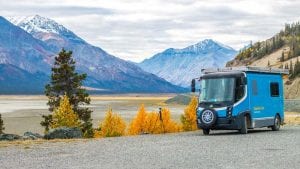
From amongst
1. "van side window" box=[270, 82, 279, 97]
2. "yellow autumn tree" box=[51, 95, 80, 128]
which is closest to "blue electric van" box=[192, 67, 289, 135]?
"van side window" box=[270, 82, 279, 97]

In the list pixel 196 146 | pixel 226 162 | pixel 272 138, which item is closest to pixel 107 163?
pixel 226 162

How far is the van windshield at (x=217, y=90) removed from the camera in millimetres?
31172

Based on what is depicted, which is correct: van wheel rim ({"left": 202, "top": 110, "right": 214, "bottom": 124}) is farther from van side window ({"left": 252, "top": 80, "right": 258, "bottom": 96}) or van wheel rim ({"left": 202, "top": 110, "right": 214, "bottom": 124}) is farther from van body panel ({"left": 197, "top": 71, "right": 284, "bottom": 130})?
van side window ({"left": 252, "top": 80, "right": 258, "bottom": 96})

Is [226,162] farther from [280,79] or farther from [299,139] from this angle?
[280,79]

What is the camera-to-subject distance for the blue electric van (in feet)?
101

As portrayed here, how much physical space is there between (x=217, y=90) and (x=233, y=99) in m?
1.11

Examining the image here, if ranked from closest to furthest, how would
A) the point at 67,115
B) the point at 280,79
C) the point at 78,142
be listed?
1. the point at 78,142
2. the point at 280,79
3. the point at 67,115

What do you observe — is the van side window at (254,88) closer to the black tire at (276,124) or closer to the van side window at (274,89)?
the van side window at (274,89)

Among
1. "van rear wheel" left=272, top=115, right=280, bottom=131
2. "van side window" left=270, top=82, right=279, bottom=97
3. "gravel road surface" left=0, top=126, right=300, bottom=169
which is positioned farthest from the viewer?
"van rear wheel" left=272, top=115, right=280, bottom=131

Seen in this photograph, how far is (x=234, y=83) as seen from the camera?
31.3 metres

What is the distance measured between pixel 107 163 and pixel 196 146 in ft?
22.3

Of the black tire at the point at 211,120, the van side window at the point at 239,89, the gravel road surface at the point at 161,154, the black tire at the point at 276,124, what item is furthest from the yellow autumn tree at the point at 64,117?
the gravel road surface at the point at 161,154

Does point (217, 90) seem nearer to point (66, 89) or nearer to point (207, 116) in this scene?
point (207, 116)

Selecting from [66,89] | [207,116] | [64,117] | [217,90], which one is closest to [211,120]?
[207,116]
